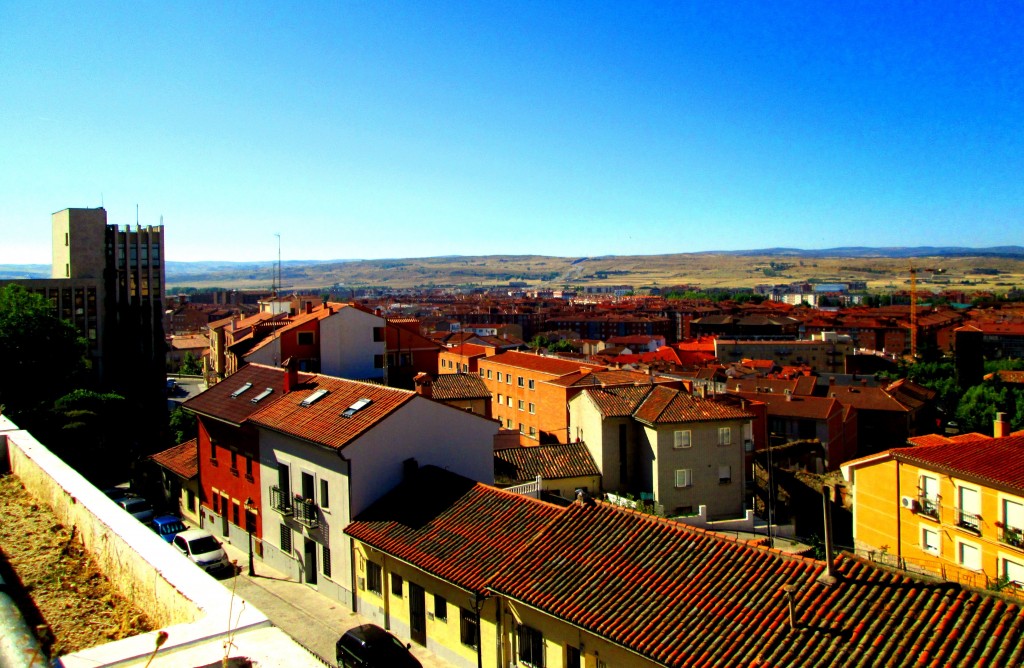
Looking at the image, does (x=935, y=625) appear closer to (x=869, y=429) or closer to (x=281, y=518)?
(x=281, y=518)

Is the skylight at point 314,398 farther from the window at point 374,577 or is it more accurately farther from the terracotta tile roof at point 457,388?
the terracotta tile roof at point 457,388

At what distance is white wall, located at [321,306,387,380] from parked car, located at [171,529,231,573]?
11992mm

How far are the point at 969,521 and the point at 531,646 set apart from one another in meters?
14.4

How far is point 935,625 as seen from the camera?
9.68m

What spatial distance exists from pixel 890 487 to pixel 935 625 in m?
16.4

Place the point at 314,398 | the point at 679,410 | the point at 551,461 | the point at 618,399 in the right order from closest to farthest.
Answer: the point at 314,398, the point at 551,461, the point at 679,410, the point at 618,399

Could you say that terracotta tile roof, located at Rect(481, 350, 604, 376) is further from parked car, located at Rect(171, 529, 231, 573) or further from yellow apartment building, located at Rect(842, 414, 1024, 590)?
parked car, located at Rect(171, 529, 231, 573)

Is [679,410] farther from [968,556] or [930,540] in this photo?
[968,556]

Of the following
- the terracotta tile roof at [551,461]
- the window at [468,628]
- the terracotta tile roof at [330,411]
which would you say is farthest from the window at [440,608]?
the terracotta tile roof at [551,461]

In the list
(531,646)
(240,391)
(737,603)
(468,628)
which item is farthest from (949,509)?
(240,391)

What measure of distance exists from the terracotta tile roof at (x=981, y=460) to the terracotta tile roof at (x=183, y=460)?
73.3 feet

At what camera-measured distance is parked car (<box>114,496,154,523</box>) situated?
24031mm

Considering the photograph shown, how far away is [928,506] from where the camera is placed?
2302 centimetres

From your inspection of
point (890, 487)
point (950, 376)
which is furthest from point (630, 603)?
point (950, 376)
